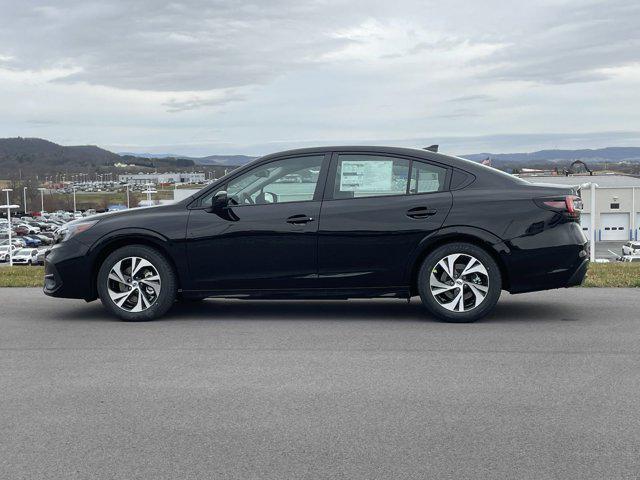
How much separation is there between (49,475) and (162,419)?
2.91 feet

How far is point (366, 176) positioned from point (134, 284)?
7.64 feet

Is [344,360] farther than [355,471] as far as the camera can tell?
Yes

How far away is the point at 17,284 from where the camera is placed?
10.5 m

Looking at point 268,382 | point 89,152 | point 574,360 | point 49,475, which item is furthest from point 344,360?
point 89,152

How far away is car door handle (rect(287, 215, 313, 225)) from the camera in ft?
24.3

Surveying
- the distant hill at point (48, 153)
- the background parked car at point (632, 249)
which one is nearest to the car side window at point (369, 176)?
the background parked car at point (632, 249)

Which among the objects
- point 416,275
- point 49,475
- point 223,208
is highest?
point 223,208

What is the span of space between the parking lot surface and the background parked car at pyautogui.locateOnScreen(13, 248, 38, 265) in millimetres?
42814

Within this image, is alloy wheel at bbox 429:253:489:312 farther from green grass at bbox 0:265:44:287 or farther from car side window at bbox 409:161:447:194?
green grass at bbox 0:265:44:287

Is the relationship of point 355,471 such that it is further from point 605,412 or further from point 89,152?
point 89,152

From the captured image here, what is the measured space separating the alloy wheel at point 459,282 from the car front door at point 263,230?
109cm

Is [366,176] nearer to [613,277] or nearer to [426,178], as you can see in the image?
[426,178]

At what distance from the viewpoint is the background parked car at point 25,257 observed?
4850 cm

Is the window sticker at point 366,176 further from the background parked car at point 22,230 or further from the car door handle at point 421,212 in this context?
the background parked car at point 22,230
